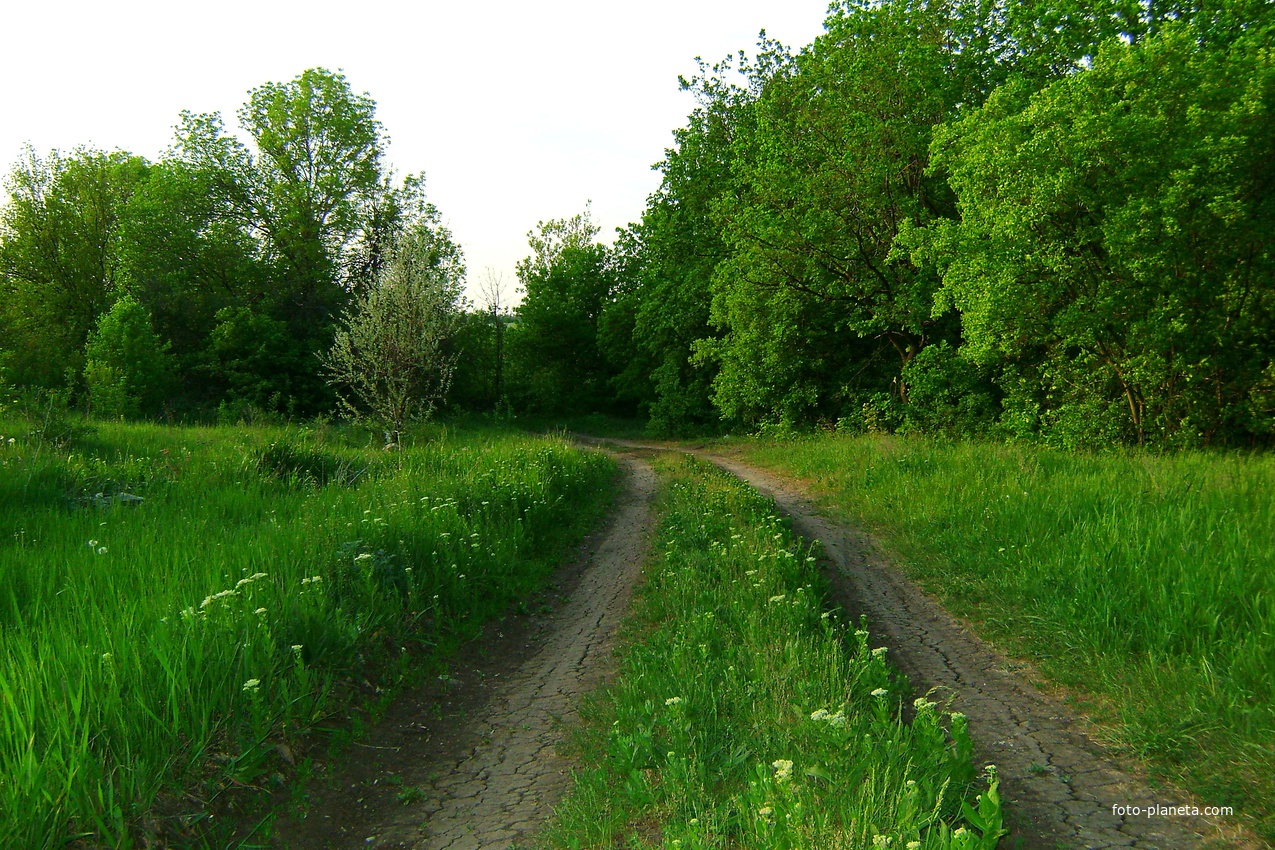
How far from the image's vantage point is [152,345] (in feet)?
75.2

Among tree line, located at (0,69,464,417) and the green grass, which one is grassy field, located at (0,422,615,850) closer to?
the green grass

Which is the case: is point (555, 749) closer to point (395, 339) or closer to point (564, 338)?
point (395, 339)

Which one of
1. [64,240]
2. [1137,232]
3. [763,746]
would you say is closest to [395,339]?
[763,746]

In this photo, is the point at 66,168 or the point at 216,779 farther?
the point at 66,168

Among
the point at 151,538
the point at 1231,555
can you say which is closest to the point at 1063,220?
the point at 1231,555

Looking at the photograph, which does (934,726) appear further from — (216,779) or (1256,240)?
(1256,240)

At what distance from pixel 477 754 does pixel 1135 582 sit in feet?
17.6

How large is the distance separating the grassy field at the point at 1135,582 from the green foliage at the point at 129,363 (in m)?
21.7

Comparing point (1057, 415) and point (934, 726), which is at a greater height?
point (1057, 415)

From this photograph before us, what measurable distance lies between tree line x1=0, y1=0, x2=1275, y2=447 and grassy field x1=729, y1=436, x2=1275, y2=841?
12.7ft

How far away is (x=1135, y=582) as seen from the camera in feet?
18.1

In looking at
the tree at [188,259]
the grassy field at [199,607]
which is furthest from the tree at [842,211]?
the tree at [188,259]

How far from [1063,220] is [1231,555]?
32.7 feet

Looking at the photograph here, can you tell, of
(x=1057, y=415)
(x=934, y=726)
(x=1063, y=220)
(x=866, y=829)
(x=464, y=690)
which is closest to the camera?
(x=866, y=829)
